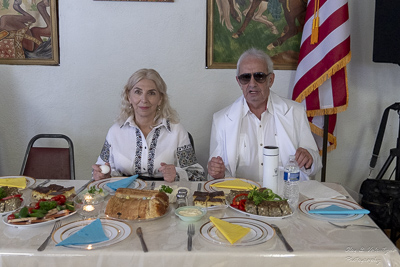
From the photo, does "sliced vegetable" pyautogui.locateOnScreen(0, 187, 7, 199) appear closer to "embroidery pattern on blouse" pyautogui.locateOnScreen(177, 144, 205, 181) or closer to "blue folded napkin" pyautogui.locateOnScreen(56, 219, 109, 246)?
"blue folded napkin" pyautogui.locateOnScreen(56, 219, 109, 246)

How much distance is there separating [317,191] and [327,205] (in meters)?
0.21

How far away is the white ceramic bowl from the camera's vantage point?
4.96 feet

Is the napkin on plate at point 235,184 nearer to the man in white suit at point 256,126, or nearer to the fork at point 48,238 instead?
the man in white suit at point 256,126

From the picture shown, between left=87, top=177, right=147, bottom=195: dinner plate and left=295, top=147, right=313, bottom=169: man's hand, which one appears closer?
left=87, top=177, right=147, bottom=195: dinner plate

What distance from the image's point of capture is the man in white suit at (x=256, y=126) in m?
A: 2.59

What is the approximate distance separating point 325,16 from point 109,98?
1.94 metres

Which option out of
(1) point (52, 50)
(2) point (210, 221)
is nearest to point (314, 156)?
(2) point (210, 221)

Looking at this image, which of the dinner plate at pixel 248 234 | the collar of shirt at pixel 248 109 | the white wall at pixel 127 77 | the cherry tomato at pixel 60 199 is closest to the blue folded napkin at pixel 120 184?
the cherry tomato at pixel 60 199

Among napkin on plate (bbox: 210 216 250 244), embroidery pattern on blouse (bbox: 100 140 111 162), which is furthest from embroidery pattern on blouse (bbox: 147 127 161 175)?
napkin on plate (bbox: 210 216 250 244)

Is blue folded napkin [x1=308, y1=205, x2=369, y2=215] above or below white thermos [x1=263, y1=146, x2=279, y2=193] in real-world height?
below

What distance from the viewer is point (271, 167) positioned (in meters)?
1.80

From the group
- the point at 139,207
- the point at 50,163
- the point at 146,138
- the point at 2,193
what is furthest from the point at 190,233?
the point at 50,163

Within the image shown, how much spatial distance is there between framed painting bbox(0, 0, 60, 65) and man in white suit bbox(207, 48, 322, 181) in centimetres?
167

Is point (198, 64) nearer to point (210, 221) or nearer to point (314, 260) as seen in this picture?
point (210, 221)
